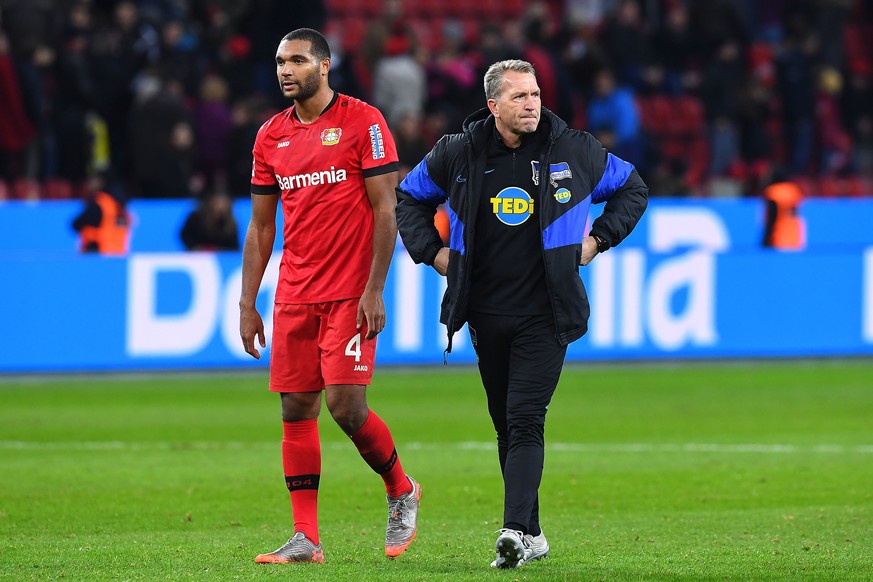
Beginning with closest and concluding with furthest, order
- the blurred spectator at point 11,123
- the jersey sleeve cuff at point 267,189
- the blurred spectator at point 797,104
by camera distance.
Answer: the jersey sleeve cuff at point 267,189
the blurred spectator at point 11,123
the blurred spectator at point 797,104

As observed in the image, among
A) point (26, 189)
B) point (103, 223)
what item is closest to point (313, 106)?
point (103, 223)

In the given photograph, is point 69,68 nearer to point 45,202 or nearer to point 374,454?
point 45,202

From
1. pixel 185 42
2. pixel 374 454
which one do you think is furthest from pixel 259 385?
pixel 374 454

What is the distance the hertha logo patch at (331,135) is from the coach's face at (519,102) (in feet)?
2.38

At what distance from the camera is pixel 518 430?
677 cm

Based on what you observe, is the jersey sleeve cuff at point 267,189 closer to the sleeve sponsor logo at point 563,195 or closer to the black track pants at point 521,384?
the black track pants at point 521,384

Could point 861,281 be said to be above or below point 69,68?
below

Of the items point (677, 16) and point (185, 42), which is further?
point (677, 16)

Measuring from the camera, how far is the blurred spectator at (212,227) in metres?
17.8

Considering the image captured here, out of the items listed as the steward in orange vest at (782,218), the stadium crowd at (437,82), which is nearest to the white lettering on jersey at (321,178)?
the stadium crowd at (437,82)

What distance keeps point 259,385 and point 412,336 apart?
5.60 ft

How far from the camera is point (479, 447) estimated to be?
39.1 ft

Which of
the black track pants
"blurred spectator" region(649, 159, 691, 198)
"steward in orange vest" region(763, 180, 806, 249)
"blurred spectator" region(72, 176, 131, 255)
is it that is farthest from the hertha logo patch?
"blurred spectator" region(649, 159, 691, 198)

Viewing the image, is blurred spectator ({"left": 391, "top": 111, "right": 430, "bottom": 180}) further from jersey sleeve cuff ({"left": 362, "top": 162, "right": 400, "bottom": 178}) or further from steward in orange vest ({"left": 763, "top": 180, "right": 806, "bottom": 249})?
jersey sleeve cuff ({"left": 362, "top": 162, "right": 400, "bottom": 178})
